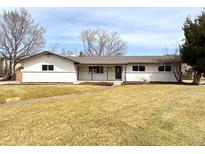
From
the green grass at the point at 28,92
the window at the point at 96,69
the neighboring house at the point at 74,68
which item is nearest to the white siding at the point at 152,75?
the neighboring house at the point at 74,68

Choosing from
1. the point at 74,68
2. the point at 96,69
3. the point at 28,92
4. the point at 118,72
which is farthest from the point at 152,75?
the point at 28,92

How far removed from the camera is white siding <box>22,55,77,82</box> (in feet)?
108

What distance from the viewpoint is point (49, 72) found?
33125 mm

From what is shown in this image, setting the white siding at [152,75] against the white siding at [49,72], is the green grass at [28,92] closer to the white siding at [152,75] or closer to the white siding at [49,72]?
the white siding at [49,72]

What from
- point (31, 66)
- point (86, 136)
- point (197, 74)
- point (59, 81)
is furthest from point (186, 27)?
point (86, 136)

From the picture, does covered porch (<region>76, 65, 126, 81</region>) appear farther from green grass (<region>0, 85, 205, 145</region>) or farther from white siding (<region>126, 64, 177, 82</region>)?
green grass (<region>0, 85, 205, 145</region>)

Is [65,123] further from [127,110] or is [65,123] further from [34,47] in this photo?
[34,47]

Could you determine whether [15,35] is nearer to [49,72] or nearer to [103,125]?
[49,72]

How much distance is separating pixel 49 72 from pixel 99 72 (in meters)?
6.75

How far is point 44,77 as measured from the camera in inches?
1305

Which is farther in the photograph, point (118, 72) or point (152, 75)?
point (118, 72)

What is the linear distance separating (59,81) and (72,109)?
72.9 feet

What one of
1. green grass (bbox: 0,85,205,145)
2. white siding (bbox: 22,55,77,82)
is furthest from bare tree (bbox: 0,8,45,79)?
green grass (bbox: 0,85,205,145)

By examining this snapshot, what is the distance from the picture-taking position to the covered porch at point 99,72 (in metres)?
36.0
